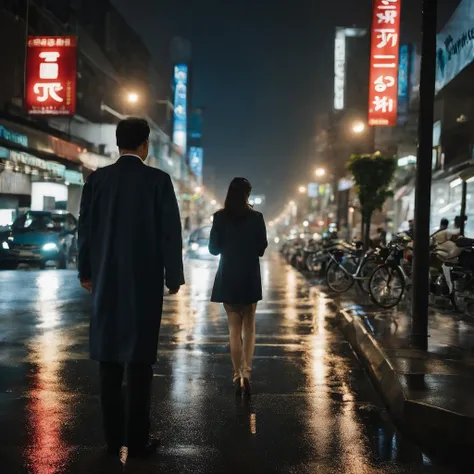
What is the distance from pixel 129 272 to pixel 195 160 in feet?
326

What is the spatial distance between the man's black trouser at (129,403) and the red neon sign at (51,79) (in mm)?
23345

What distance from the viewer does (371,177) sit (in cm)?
2322

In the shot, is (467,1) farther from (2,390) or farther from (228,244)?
(2,390)

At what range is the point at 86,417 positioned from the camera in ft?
16.7

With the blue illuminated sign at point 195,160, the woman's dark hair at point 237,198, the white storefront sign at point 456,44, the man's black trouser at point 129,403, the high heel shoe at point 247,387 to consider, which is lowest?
the high heel shoe at point 247,387

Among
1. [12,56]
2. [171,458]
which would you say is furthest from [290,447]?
[12,56]

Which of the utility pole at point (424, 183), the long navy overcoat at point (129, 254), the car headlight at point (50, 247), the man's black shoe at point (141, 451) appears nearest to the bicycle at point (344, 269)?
the utility pole at point (424, 183)

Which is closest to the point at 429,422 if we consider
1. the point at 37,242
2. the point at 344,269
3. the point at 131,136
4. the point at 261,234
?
the point at 261,234

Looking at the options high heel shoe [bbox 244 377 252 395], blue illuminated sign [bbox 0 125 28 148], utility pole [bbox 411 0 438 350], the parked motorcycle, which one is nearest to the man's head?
high heel shoe [bbox 244 377 252 395]

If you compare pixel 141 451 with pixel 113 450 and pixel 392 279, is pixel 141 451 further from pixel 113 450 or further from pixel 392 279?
pixel 392 279

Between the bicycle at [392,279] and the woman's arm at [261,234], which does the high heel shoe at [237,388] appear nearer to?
the woman's arm at [261,234]

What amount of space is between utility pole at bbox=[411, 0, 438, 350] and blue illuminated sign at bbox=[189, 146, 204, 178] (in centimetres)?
9377

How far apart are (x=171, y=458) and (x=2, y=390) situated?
7.57 ft

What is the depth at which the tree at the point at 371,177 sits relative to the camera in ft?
76.3
